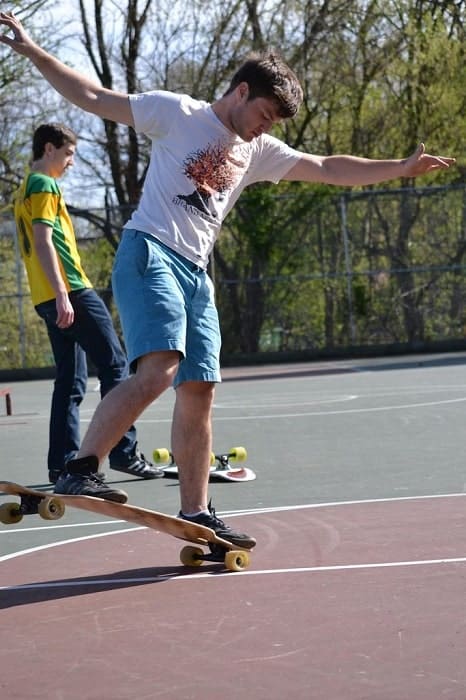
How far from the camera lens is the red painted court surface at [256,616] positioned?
11.7ft

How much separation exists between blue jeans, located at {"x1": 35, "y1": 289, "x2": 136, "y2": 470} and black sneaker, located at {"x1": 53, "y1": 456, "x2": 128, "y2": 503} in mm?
2564

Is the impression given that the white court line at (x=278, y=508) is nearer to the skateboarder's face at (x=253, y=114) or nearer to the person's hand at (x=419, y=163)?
the person's hand at (x=419, y=163)

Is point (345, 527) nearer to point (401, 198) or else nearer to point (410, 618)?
point (410, 618)

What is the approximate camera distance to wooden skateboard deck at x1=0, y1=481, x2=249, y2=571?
16.1ft

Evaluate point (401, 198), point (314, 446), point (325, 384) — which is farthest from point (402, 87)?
point (314, 446)

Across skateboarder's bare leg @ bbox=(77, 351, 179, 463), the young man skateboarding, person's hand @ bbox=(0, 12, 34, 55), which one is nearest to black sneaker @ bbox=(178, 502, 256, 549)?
the young man skateboarding

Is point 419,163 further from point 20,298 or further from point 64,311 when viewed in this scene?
point 20,298

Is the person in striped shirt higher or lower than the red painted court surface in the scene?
higher

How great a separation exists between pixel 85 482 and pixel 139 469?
9.48 feet

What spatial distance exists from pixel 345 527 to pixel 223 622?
175 centimetres

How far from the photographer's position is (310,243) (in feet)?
71.3

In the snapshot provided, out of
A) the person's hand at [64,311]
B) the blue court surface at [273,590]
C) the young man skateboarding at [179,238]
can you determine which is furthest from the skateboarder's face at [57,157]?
the young man skateboarding at [179,238]

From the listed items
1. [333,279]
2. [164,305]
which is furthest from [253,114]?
[333,279]

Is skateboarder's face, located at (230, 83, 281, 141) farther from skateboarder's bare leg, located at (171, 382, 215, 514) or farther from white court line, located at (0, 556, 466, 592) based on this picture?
white court line, located at (0, 556, 466, 592)
